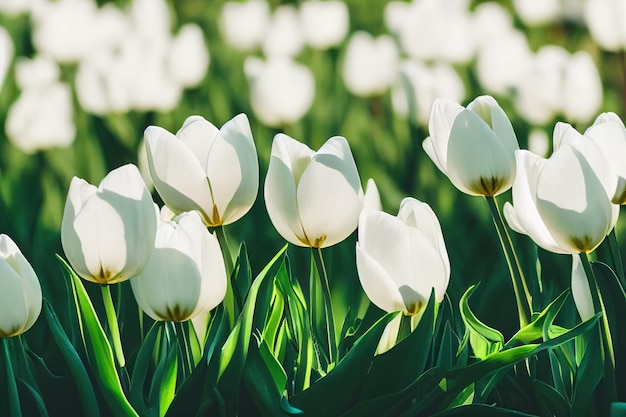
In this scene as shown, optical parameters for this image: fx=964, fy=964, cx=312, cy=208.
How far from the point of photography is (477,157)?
4.24ft

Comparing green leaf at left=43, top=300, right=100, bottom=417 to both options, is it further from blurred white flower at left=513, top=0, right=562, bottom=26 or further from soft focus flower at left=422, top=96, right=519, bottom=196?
blurred white flower at left=513, top=0, right=562, bottom=26

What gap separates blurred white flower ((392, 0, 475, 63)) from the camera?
3516mm

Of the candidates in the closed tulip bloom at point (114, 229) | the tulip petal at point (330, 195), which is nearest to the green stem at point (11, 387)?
the closed tulip bloom at point (114, 229)

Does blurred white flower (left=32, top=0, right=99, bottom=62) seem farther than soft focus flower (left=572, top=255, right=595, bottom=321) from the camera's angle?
Yes

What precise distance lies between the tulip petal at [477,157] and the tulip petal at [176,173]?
0.34m

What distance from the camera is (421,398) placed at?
120 cm

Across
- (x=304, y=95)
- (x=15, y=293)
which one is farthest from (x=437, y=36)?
(x=15, y=293)

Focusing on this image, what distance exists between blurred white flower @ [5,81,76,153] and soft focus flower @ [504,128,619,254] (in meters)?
2.07

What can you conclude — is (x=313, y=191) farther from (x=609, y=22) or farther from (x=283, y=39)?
(x=283, y=39)

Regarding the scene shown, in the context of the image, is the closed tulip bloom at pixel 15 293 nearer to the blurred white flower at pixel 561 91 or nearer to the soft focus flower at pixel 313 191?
the soft focus flower at pixel 313 191

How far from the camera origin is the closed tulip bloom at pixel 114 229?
119 centimetres

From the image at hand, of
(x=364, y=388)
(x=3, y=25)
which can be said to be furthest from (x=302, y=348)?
(x=3, y=25)

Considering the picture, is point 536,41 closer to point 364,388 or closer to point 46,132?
point 46,132

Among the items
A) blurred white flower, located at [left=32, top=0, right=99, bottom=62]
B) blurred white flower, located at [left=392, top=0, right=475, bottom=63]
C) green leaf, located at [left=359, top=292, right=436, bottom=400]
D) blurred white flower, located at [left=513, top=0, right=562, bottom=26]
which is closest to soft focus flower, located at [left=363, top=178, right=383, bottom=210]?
green leaf, located at [left=359, top=292, right=436, bottom=400]
